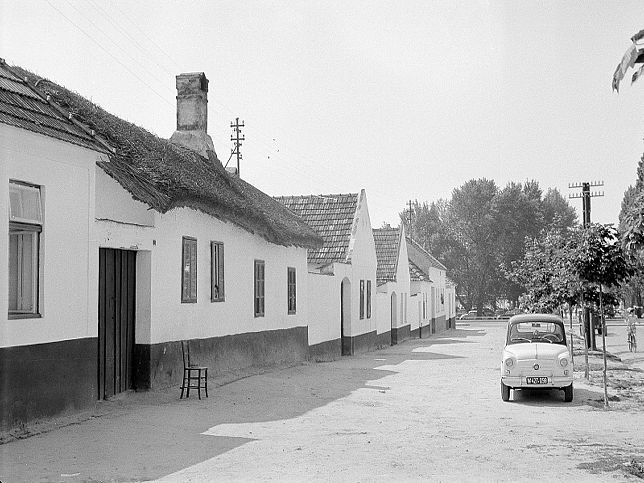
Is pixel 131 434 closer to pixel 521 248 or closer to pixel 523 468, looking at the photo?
pixel 523 468

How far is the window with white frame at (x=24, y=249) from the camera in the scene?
10547mm

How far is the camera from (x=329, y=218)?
108 feet

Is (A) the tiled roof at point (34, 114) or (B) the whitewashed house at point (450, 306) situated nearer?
(A) the tiled roof at point (34, 114)

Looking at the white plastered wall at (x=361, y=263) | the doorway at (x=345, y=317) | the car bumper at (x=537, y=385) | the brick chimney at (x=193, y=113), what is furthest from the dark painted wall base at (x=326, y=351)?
the car bumper at (x=537, y=385)

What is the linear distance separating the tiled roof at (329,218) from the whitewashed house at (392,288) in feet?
18.9

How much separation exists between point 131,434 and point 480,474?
4.72m

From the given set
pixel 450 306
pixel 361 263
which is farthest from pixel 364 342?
pixel 450 306

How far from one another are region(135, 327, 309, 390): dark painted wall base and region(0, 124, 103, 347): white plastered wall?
2.73 meters

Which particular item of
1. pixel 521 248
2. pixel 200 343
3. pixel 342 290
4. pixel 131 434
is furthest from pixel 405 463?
pixel 521 248

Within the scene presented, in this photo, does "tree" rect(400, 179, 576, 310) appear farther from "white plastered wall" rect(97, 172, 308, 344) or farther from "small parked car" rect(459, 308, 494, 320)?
"white plastered wall" rect(97, 172, 308, 344)

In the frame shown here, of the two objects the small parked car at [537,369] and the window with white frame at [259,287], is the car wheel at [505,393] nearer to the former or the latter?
the small parked car at [537,369]

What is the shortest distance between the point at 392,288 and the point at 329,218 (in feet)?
30.3

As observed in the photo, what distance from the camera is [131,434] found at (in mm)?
10758

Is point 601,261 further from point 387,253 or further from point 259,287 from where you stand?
point 387,253
